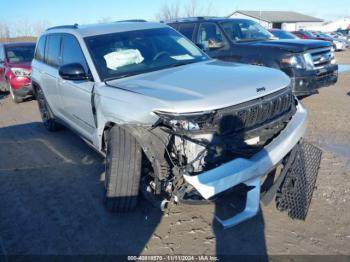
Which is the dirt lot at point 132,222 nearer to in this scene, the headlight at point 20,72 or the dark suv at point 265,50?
the dark suv at point 265,50

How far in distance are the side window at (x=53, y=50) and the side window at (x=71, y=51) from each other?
0.29m

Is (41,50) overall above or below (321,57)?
above

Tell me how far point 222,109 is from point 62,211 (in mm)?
2088

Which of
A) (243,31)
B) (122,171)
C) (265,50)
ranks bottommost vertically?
(122,171)

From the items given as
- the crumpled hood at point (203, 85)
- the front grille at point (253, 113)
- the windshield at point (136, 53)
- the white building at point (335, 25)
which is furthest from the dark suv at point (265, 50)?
the white building at point (335, 25)

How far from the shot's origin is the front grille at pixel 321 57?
6859 mm

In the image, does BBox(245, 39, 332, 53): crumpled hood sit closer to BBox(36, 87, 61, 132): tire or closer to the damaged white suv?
the damaged white suv

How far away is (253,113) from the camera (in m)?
3.17

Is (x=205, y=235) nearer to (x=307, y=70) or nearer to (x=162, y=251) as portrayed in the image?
(x=162, y=251)

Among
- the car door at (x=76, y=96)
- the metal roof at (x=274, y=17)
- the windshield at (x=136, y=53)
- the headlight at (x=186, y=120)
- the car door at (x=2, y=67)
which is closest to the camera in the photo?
the headlight at (x=186, y=120)

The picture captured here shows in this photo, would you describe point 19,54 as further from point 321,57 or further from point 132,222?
point 132,222

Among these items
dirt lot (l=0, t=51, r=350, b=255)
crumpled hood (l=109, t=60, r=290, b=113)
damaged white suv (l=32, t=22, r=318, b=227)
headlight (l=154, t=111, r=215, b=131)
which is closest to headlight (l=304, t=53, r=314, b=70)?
dirt lot (l=0, t=51, r=350, b=255)

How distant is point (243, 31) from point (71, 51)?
15.4 feet

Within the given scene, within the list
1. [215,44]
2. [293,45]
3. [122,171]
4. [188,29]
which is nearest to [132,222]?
[122,171]
